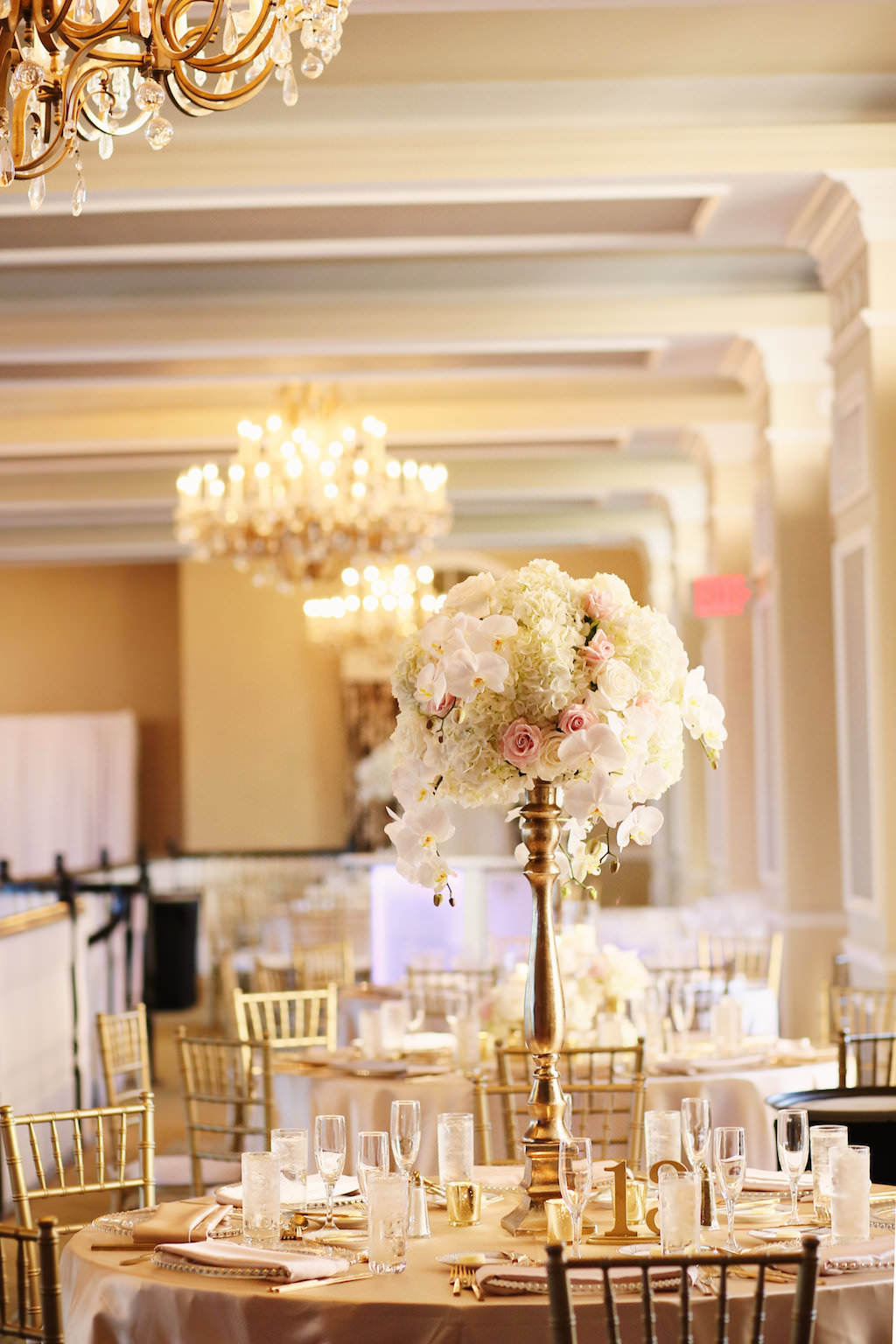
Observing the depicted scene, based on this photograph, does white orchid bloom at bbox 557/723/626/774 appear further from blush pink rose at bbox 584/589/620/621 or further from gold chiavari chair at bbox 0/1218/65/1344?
gold chiavari chair at bbox 0/1218/65/1344

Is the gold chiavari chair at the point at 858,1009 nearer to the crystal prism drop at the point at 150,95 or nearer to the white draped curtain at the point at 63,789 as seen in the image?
the crystal prism drop at the point at 150,95

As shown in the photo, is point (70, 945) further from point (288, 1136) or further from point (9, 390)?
point (288, 1136)

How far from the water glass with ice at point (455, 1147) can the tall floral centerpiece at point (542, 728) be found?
0.48 ft

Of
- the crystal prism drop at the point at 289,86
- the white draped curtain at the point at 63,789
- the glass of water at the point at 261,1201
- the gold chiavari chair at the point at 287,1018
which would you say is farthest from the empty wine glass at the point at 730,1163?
the white draped curtain at the point at 63,789

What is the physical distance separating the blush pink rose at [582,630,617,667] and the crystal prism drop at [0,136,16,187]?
1441 mm

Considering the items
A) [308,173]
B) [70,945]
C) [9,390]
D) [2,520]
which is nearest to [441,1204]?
[308,173]

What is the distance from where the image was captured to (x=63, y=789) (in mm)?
18359

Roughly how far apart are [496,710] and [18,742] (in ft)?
52.4

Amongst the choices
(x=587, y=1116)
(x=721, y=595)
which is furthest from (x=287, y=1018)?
(x=721, y=595)

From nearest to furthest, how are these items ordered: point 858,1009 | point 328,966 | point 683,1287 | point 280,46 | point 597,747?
point 683,1287, point 597,747, point 280,46, point 858,1009, point 328,966

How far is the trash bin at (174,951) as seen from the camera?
14.9 meters

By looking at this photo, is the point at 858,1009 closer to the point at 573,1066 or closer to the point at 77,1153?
the point at 573,1066

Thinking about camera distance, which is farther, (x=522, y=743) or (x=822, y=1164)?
(x=822, y=1164)

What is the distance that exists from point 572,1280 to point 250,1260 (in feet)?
1.80
